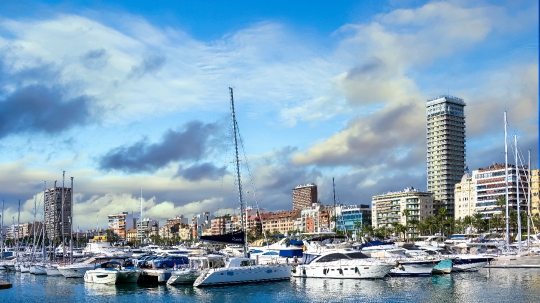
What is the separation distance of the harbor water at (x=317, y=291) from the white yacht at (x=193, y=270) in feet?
3.07

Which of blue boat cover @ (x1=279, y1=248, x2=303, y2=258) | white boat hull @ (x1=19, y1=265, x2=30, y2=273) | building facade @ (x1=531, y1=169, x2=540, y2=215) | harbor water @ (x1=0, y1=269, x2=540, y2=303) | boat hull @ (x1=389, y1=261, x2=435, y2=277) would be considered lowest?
white boat hull @ (x1=19, y1=265, x2=30, y2=273)

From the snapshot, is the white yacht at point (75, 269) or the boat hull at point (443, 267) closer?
the boat hull at point (443, 267)

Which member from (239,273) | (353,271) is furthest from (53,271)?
(353,271)

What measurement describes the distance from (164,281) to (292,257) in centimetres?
2317

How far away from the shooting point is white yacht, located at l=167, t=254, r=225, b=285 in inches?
2685

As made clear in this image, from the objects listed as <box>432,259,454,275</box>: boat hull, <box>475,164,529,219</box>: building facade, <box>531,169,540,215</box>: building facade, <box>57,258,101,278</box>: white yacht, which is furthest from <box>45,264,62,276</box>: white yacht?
<box>531,169,540,215</box>: building facade

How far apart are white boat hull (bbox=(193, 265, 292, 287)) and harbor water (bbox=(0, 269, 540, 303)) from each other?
85 centimetres

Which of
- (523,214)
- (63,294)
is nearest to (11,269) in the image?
(63,294)

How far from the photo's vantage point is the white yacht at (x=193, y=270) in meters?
68.2

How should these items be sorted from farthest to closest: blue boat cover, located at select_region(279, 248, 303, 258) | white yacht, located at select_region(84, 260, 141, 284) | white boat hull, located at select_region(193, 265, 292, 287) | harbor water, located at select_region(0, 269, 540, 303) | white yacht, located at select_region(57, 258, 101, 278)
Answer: blue boat cover, located at select_region(279, 248, 303, 258), white yacht, located at select_region(57, 258, 101, 278), white yacht, located at select_region(84, 260, 141, 284), white boat hull, located at select_region(193, 265, 292, 287), harbor water, located at select_region(0, 269, 540, 303)

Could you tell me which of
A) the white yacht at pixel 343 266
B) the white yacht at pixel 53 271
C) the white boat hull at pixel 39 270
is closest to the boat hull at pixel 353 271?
the white yacht at pixel 343 266

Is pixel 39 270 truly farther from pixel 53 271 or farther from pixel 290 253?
pixel 290 253

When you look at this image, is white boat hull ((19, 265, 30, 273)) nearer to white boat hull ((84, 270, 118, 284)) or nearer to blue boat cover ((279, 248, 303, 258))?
white boat hull ((84, 270, 118, 284))

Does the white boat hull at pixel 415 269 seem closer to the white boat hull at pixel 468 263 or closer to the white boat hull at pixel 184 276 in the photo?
the white boat hull at pixel 468 263
